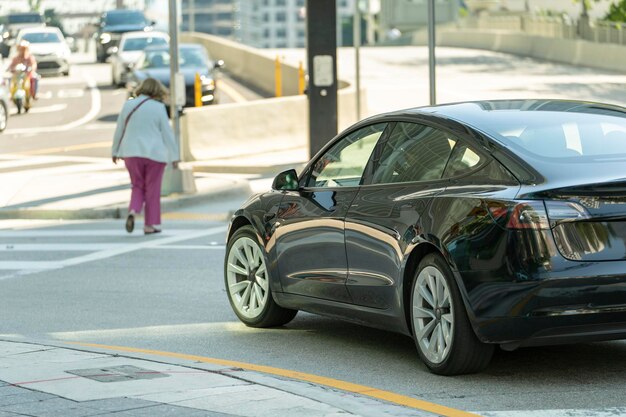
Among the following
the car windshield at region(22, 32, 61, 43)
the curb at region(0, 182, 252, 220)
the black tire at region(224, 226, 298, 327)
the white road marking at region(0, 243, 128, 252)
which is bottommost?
the curb at region(0, 182, 252, 220)

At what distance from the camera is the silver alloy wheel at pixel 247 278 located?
973 centimetres

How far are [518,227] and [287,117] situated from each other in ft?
69.0

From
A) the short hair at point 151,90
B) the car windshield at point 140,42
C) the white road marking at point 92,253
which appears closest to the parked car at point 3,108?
the car windshield at point 140,42

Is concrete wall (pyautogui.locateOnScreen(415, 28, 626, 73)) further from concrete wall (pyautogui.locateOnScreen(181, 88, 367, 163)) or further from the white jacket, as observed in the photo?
the white jacket

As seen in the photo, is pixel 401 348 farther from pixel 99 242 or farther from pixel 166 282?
pixel 99 242

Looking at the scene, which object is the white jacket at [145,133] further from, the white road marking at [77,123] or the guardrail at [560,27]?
the guardrail at [560,27]

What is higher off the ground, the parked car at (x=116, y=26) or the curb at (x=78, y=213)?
the parked car at (x=116, y=26)

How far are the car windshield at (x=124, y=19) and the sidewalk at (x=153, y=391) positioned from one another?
5238cm

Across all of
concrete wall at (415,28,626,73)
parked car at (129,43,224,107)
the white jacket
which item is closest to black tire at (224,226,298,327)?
the white jacket

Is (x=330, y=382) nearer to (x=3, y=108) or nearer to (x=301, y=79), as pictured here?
(x=3, y=108)

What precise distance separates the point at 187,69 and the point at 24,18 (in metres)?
35.0

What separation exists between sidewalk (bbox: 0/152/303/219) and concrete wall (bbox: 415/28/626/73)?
27576mm

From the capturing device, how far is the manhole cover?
24.5 ft

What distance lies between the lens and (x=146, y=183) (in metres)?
15.9
